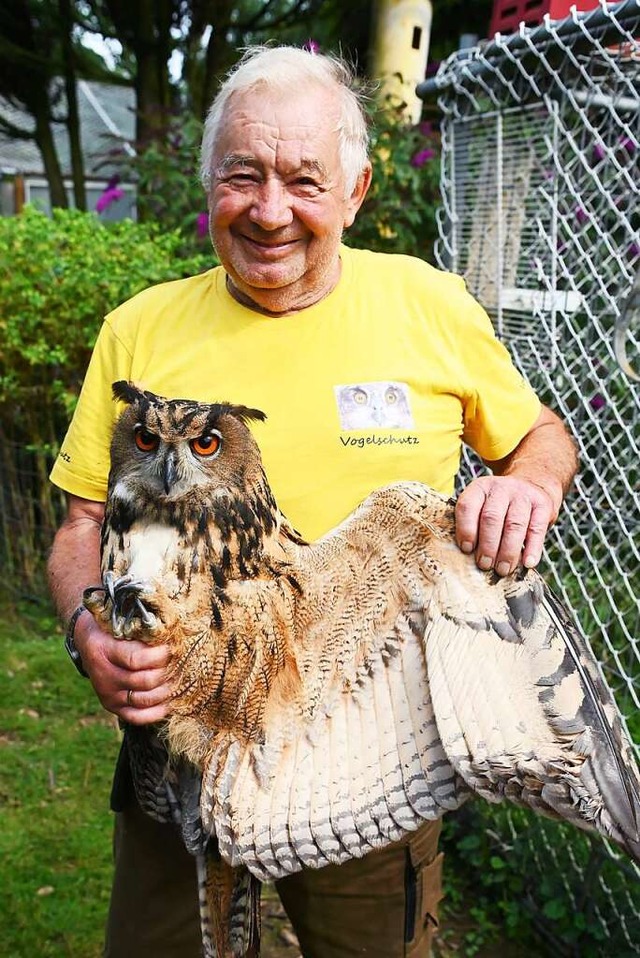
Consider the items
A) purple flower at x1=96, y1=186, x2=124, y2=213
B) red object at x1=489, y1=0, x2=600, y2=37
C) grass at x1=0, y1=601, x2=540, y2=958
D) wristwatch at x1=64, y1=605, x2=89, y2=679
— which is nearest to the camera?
wristwatch at x1=64, y1=605, x2=89, y2=679

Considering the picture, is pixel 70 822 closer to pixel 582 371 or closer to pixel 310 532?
pixel 310 532

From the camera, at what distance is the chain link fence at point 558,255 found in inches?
109

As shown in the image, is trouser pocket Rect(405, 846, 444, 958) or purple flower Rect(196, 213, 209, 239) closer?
trouser pocket Rect(405, 846, 444, 958)

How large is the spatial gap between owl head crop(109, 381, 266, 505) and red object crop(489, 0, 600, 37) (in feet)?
6.20

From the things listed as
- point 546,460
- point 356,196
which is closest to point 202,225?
point 356,196

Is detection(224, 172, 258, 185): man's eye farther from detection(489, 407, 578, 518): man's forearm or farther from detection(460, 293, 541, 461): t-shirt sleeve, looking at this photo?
detection(489, 407, 578, 518): man's forearm

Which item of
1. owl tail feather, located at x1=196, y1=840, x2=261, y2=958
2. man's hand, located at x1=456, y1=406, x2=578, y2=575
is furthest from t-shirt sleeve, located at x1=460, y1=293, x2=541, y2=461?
owl tail feather, located at x1=196, y1=840, x2=261, y2=958

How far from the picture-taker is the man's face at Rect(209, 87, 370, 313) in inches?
67.3

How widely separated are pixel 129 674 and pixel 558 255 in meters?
Result: 2.24

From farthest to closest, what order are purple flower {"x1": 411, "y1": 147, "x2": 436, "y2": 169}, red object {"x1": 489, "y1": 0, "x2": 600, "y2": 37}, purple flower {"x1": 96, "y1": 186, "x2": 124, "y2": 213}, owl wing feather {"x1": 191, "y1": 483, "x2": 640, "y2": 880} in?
purple flower {"x1": 96, "y1": 186, "x2": 124, "y2": 213}, purple flower {"x1": 411, "y1": 147, "x2": 436, "y2": 169}, red object {"x1": 489, "y1": 0, "x2": 600, "y2": 37}, owl wing feather {"x1": 191, "y1": 483, "x2": 640, "y2": 880}

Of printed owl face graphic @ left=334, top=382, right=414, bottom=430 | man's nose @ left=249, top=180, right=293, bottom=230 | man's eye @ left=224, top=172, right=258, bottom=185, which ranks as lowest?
printed owl face graphic @ left=334, top=382, right=414, bottom=430

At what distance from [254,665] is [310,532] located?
0.32m

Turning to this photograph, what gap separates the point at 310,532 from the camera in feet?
5.97

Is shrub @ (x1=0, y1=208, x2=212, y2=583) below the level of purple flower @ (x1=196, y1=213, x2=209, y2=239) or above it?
below
